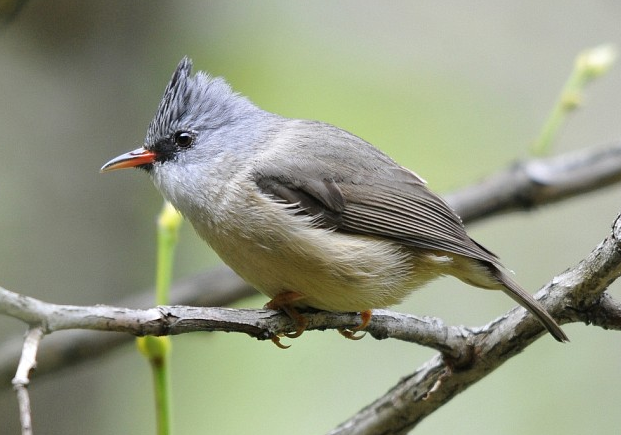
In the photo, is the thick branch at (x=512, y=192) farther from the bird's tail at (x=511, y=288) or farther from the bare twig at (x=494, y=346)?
the bare twig at (x=494, y=346)

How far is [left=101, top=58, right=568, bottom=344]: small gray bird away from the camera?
3.02m

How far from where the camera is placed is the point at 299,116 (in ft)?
20.8

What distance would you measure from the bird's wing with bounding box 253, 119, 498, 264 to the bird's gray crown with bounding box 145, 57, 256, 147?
16.7 inches

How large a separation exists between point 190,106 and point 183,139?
165 mm

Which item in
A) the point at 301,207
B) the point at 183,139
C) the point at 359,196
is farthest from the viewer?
the point at 183,139

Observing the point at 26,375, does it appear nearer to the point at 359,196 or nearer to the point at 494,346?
the point at 494,346

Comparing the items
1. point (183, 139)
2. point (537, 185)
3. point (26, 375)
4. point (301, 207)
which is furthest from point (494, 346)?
point (537, 185)

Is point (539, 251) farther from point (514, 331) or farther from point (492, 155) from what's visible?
point (514, 331)

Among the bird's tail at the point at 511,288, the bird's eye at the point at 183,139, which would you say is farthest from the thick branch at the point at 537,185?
the bird's eye at the point at 183,139

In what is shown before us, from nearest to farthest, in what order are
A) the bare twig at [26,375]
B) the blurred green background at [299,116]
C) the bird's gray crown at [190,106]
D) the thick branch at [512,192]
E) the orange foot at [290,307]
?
the bare twig at [26,375]
the orange foot at [290,307]
the bird's gray crown at [190,106]
the thick branch at [512,192]
the blurred green background at [299,116]

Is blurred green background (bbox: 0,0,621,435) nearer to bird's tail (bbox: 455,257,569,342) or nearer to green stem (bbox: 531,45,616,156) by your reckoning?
green stem (bbox: 531,45,616,156)

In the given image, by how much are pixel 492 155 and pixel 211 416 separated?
3614mm

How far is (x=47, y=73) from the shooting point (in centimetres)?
521

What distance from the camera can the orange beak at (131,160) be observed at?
337cm
